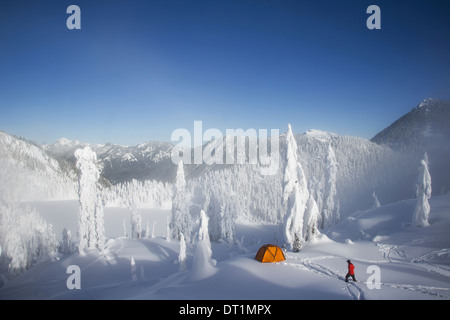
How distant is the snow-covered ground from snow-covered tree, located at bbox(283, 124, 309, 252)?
81.4 inches

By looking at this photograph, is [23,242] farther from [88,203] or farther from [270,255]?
[270,255]

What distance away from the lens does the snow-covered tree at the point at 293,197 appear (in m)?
24.8

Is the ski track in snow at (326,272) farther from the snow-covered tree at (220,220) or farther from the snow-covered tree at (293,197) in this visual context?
the snow-covered tree at (220,220)

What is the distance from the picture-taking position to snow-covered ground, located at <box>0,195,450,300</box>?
526 inches

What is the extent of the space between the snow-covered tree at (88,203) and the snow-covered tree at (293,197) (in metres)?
27.6

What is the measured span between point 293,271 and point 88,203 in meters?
30.9

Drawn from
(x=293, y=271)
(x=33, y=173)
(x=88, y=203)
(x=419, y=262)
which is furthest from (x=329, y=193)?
(x=33, y=173)

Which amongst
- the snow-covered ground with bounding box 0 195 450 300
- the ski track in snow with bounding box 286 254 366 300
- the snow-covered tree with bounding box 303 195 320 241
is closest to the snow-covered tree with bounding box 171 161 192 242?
the snow-covered ground with bounding box 0 195 450 300

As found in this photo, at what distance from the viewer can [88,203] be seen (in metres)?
33.7

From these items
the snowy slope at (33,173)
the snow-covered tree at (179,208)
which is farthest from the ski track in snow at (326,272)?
the snowy slope at (33,173)

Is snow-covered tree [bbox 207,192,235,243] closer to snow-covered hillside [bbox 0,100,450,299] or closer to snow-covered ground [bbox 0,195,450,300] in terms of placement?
snow-covered hillside [bbox 0,100,450,299]

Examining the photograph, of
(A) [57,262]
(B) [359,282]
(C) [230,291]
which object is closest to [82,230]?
(A) [57,262]
